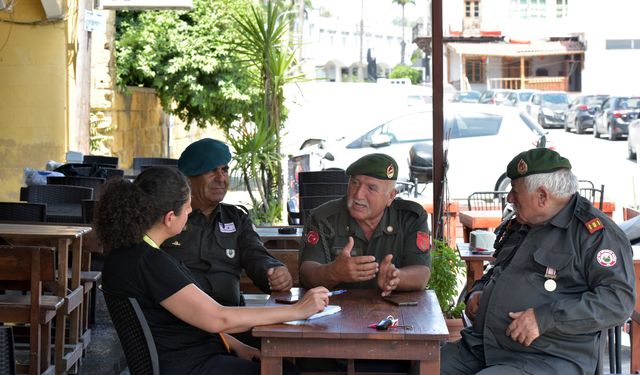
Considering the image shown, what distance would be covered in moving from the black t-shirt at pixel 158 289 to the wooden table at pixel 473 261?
2.41 metres

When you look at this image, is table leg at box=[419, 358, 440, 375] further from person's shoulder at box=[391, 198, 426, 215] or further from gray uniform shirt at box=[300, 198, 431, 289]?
Result: person's shoulder at box=[391, 198, 426, 215]

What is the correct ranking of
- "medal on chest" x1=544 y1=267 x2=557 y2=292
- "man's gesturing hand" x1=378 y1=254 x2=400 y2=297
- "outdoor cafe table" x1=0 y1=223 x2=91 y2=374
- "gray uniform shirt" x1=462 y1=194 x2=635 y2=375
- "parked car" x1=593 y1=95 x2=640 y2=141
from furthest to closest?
"parked car" x1=593 y1=95 x2=640 y2=141, "outdoor cafe table" x1=0 y1=223 x2=91 y2=374, "man's gesturing hand" x1=378 y1=254 x2=400 y2=297, "medal on chest" x1=544 y1=267 x2=557 y2=292, "gray uniform shirt" x1=462 y1=194 x2=635 y2=375

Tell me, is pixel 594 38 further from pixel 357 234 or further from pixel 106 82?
pixel 357 234

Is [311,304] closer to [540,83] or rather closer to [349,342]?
[349,342]

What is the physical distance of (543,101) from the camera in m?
35.8

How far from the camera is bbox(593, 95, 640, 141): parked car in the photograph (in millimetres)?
28375

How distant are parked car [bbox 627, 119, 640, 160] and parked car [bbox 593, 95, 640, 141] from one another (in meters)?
3.92

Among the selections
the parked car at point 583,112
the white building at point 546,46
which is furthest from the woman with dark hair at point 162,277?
the white building at point 546,46

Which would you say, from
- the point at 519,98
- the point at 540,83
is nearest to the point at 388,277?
the point at 519,98

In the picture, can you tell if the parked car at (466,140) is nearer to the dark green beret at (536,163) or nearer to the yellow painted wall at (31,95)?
the yellow painted wall at (31,95)

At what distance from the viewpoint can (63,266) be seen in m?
5.25

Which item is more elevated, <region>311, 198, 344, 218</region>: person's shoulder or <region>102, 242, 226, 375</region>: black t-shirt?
<region>311, 198, 344, 218</region>: person's shoulder

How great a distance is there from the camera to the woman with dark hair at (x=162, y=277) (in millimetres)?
3451

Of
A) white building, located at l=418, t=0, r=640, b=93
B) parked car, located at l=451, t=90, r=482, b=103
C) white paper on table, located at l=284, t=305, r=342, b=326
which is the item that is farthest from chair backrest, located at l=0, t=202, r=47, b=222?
white building, located at l=418, t=0, r=640, b=93
